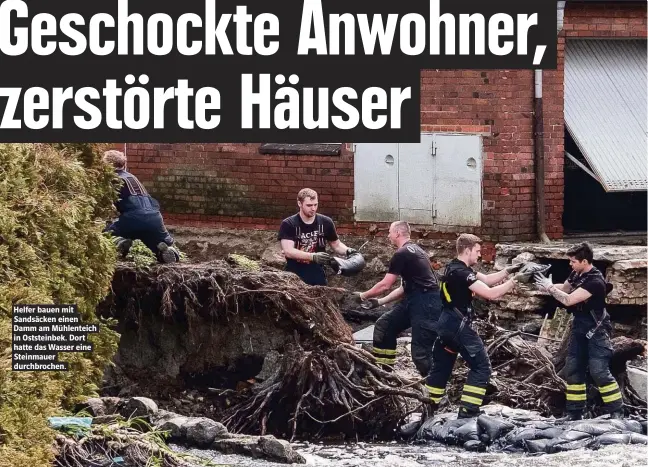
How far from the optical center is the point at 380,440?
11664mm

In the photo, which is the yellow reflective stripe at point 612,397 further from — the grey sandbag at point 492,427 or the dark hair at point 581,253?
the dark hair at point 581,253

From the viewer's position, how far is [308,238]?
12.9 metres

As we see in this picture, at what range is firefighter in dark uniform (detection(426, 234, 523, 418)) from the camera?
11.5 metres

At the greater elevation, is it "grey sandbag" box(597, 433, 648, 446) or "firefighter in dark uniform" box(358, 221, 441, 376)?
"firefighter in dark uniform" box(358, 221, 441, 376)

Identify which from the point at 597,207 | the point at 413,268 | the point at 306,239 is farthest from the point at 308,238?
the point at 597,207

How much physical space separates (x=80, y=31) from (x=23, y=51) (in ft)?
1.19

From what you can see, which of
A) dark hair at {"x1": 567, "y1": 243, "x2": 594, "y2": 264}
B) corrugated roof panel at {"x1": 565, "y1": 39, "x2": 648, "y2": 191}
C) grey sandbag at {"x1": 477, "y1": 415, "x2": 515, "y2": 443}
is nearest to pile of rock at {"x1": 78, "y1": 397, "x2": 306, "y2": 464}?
grey sandbag at {"x1": 477, "y1": 415, "x2": 515, "y2": 443}

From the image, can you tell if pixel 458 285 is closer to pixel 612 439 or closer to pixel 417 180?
pixel 612 439

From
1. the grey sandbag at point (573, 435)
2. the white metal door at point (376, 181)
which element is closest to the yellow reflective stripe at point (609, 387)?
the grey sandbag at point (573, 435)

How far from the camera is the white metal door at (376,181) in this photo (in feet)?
54.9

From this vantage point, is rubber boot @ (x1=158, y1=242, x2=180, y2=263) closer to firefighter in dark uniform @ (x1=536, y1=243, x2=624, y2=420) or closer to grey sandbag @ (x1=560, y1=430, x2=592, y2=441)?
firefighter in dark uniform @ (x1=536, y1=243, x2=624, y2=420)

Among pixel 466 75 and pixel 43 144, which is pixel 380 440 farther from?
pixel 466 75

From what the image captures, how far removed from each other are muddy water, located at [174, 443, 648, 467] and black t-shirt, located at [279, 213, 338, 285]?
6.61ft

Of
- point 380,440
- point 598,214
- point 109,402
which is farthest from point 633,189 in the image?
point 109,402
